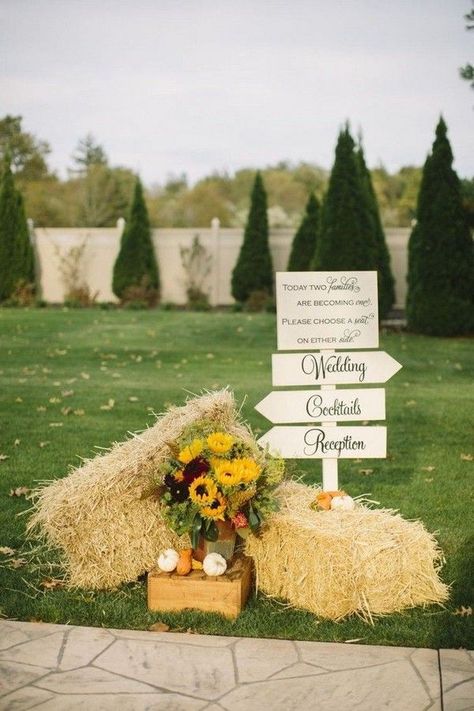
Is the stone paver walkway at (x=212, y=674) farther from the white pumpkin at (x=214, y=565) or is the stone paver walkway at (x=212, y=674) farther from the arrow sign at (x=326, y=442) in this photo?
the arrow sign at (x=326, y=442)

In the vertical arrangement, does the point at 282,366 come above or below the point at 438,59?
below

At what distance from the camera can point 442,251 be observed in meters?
15.9

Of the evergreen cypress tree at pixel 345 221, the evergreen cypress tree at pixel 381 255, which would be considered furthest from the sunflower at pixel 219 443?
the evergreen cypress tree at pixel 381 255

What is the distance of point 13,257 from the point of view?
21.8 meters

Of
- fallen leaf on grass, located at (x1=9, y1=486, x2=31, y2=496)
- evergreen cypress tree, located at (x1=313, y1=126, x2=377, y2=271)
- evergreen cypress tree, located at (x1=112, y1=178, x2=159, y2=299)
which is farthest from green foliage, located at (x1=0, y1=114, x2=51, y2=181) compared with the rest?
fallen leaf on grass, located at (x1=9, y1=486, x2=31, y2=496)

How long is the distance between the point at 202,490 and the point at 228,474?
0.48 ft

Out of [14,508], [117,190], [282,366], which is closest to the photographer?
[282,366]

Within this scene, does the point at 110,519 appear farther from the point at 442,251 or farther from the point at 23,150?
the point at 23,150

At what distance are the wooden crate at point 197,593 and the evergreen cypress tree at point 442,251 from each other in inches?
493

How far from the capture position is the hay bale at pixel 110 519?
14.4 ft

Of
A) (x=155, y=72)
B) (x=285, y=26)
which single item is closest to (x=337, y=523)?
(x=285, y=26)

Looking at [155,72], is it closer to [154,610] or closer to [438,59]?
[438,59]

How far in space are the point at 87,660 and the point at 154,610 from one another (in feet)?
1.97

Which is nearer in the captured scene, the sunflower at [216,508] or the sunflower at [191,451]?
the sunflower at [216,508]
